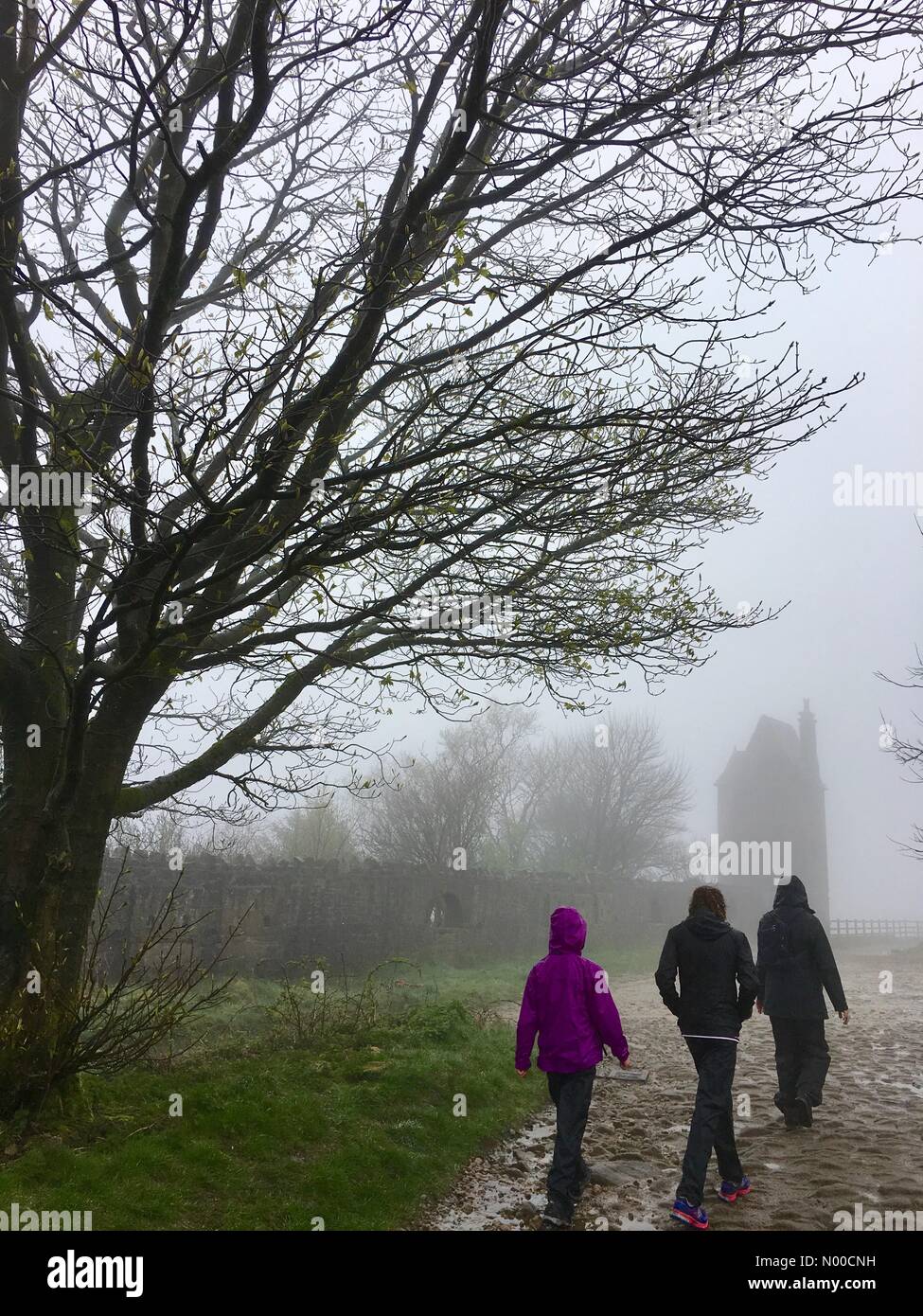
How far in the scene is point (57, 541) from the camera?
5.68 m

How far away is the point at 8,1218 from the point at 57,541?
12.3 feet

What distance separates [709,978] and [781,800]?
56.0 metres

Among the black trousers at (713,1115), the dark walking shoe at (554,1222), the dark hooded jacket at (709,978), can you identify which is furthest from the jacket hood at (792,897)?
the dark walking shoe at (554,1222)

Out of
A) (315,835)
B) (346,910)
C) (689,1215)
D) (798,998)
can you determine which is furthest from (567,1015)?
(315,835)

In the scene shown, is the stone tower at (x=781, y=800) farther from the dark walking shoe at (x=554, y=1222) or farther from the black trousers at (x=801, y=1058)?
the dark walking shoe at (x=554, y=1222)

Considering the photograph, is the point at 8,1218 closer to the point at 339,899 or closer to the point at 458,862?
the point at 339,899

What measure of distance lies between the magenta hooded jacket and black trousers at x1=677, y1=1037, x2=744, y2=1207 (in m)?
0.51

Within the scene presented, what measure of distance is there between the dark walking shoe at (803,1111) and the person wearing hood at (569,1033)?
229 centimetres

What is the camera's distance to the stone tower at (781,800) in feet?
186

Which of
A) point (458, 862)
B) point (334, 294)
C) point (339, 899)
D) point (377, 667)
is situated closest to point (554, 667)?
point (377, 667)

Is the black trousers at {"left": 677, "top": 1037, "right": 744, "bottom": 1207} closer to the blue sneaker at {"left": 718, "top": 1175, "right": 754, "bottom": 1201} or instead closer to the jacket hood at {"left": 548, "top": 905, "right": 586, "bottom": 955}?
the blue sneaker at {"left": 718, "top": 1175, "right": 754, "bottom": 1201}

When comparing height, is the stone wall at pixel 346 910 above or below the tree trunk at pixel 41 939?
below

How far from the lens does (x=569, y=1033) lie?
5.66 m

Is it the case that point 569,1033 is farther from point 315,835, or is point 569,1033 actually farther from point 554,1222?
point 315,835
